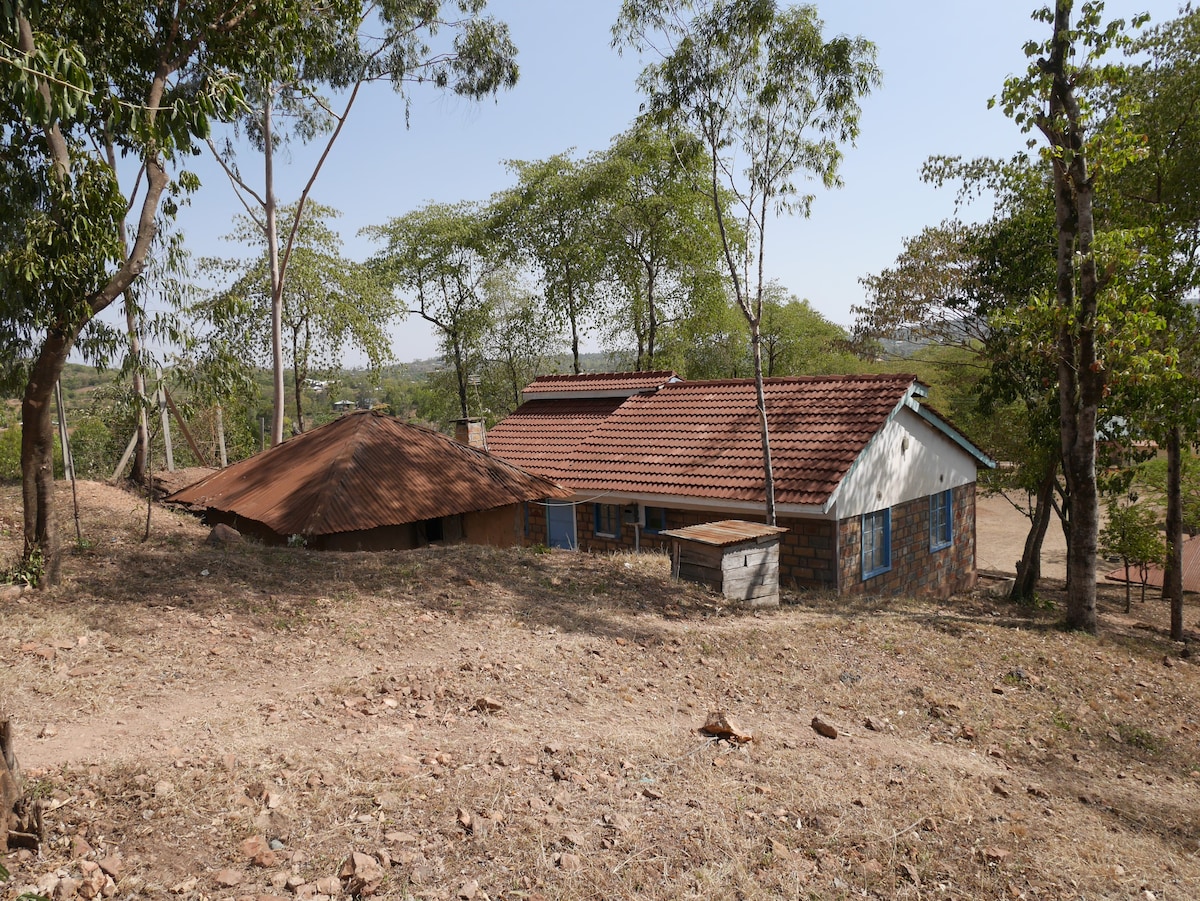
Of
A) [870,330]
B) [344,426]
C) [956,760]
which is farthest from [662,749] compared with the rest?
[870,330]

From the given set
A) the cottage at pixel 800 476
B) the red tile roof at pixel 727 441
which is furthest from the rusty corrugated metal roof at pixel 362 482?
the red tile roof at pixel 727 441

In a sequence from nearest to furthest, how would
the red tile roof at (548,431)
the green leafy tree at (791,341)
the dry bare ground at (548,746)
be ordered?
the dry bare ground at (548,746)
the red tile roof at (548,431)
the green leafy tree at (791,341)

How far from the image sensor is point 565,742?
6391mm

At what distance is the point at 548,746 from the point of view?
6.21 metres

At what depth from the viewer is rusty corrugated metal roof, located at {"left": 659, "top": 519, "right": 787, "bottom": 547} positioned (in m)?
11.4

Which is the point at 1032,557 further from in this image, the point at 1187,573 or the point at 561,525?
the point at 1187,573

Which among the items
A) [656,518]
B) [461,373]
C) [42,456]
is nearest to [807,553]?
[656,518]

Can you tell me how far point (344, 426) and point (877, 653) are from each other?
12700mm

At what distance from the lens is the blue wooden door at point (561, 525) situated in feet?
60.4

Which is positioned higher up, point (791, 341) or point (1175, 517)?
point (791, 341)

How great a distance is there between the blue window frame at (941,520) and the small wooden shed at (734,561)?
7.20 metres

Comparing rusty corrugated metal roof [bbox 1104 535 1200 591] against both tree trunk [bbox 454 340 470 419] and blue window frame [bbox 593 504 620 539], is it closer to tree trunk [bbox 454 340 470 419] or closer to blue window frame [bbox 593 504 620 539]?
blue window frame [bbox 593 504 620 539]

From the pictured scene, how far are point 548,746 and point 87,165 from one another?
7409 mm

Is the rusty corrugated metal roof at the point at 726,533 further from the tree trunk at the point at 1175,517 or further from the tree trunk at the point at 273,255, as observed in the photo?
the tree trunk at the point at 273,255
